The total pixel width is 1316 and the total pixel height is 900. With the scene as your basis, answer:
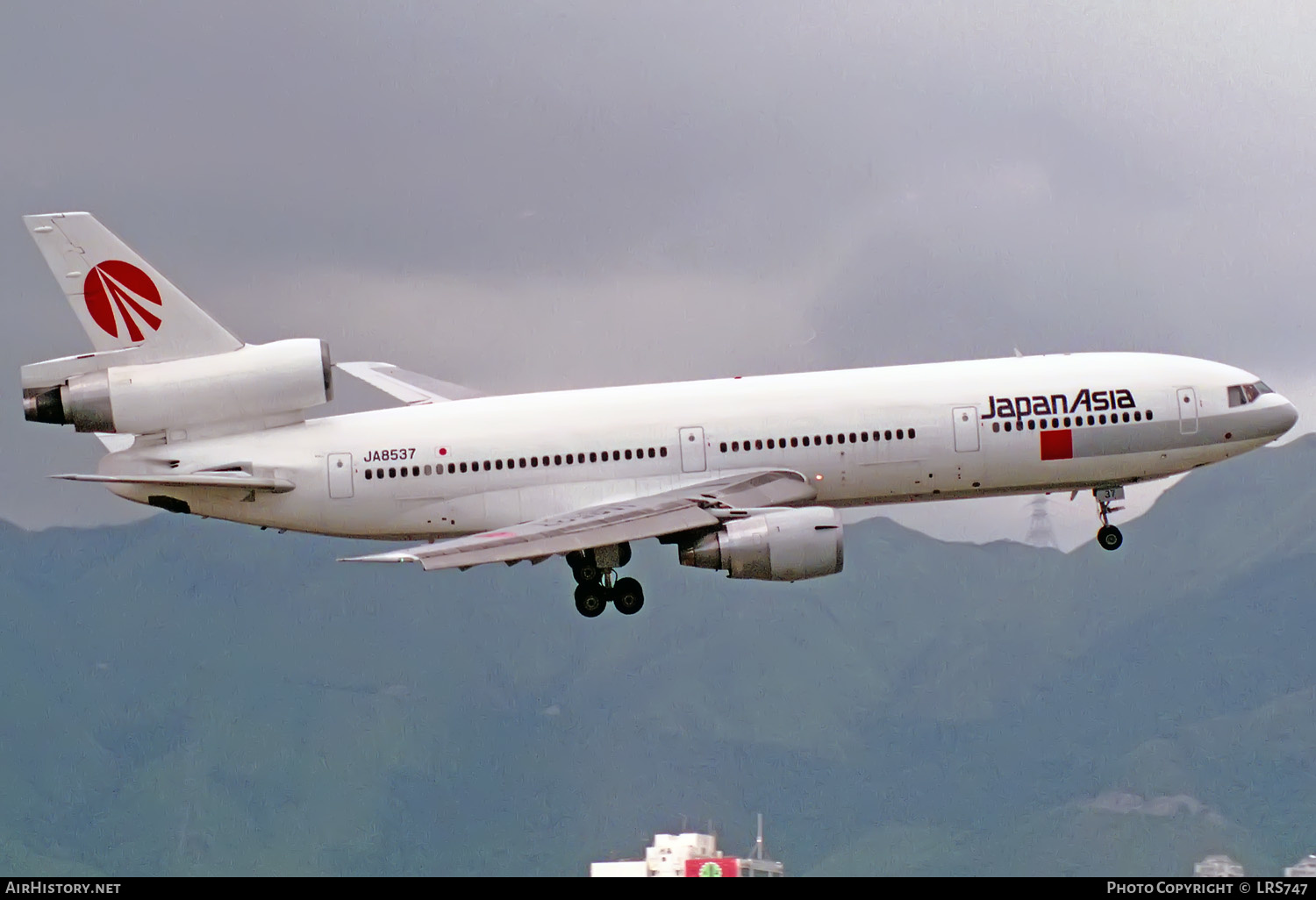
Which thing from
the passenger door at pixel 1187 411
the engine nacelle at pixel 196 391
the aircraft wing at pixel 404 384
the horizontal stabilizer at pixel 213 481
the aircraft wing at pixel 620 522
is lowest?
the aircraft wing at pixel 620 522

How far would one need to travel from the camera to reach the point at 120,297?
63312 mm

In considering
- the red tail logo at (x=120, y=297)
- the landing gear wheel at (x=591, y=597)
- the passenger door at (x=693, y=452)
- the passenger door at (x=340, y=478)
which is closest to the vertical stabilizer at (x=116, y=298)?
the red tail logo at (x=120, y=297)

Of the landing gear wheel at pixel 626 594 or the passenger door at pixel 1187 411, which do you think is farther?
the passenger door at pixel 1187 411

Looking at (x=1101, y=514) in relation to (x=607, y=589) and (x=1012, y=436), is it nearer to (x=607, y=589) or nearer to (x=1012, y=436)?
(x=1012, y=436)

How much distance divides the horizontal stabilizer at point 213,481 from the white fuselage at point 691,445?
31 cm

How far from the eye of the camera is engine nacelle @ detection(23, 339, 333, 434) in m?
61.7

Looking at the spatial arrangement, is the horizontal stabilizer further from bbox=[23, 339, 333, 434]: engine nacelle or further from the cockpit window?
the cockpit window

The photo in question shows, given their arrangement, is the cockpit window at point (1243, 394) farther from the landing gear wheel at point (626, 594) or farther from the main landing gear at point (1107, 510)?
the landing gear wheel at point (626, 594)

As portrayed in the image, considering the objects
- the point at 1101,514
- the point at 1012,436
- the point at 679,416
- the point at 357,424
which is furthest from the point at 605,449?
the point at 1101,514

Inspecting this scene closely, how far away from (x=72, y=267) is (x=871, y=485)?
28667 mm

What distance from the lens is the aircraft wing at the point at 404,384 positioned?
73.2 m

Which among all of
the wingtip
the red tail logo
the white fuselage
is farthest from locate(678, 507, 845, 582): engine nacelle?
the red tail logo

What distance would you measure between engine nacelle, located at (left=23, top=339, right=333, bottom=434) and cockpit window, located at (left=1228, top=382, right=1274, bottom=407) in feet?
103

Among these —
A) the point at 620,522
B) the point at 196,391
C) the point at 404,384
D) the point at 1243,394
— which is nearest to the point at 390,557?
the point at 620,522
